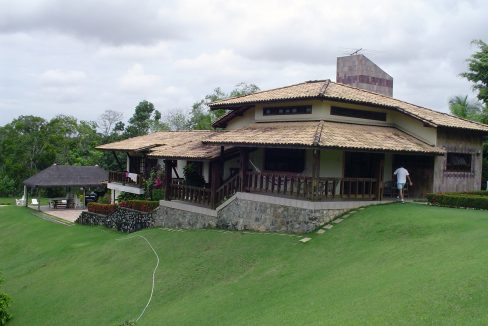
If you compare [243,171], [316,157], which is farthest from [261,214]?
[316,157]

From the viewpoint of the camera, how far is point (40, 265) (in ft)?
71.3

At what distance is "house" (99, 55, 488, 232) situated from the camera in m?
17.0

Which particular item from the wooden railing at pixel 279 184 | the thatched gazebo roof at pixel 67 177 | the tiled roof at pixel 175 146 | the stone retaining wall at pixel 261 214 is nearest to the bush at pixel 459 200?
the stone retaining wall at pixel 261 214

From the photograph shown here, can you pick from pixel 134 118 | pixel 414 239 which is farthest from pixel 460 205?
pixel 134 118

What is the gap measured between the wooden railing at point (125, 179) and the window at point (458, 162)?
17.6m

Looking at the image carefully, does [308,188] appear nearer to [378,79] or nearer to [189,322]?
[189,322]

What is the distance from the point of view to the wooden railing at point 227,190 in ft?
65.9

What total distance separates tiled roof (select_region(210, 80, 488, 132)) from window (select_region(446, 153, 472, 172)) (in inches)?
50.2

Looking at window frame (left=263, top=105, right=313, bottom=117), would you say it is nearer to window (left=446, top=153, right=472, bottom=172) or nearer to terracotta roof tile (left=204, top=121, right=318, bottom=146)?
terracotta roof tile (left=204, top=121, right=318, bottom=146)

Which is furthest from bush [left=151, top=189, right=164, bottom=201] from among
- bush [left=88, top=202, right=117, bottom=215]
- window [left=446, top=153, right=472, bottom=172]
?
window [left=446, top=153, right=472, bottom=172]

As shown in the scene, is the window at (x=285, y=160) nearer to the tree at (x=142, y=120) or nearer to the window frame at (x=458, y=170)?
the window frame at (x=458, y=170)

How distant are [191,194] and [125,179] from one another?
33.9ft

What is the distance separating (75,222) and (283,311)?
2314 cm

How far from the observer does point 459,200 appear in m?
16.5
